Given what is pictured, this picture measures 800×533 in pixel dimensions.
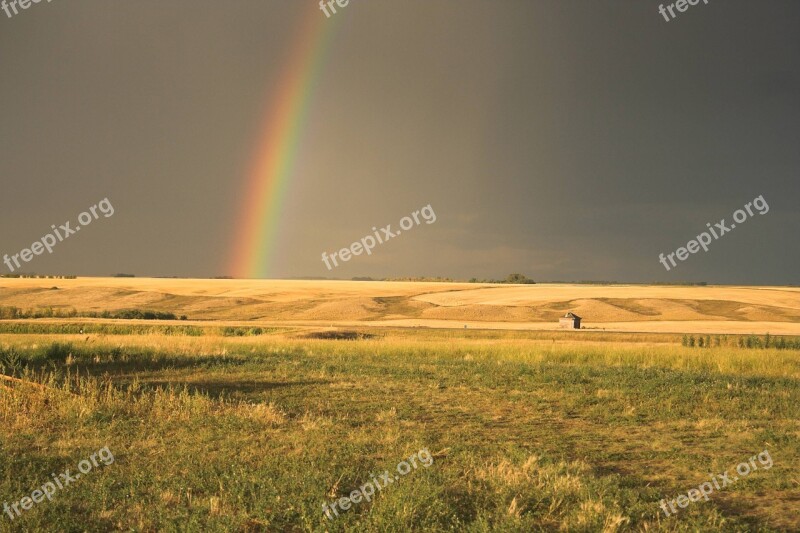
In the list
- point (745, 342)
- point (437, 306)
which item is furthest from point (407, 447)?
point (437, 306)

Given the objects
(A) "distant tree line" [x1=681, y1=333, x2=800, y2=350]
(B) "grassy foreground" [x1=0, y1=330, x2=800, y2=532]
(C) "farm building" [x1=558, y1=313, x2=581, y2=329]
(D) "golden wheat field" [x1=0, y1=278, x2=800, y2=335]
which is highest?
(D) "golden wheat field" [x1=0, y1=278, x2=800, y2=335]

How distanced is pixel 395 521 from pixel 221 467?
3.36 m

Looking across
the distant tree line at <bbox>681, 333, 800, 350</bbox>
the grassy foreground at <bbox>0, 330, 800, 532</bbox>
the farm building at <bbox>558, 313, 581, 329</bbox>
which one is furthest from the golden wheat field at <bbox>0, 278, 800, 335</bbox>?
the grassy foreground at <bbox>0, 330, 800, 532</bbox>

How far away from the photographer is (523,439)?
1210 cm

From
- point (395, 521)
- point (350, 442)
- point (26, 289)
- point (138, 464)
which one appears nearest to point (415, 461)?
point (350, 442)

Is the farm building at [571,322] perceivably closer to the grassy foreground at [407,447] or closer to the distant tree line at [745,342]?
the distant tree line at [745,342]

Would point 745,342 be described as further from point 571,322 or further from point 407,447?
point 407,447

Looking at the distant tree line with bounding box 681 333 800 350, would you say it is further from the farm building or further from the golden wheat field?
the golden wheat field

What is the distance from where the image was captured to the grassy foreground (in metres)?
7.87

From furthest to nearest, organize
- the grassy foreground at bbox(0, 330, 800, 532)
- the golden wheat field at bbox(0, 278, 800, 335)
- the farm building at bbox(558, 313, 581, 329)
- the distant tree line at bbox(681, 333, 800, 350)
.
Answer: the golden wheat field at bbox(0, 278, 800, 335) < the farm building at bbox(558, 313, 581, 329) < the distant tree line at bbox(681, 333, 800, 350) < the grassy foreground at bbox(0, 330, 800, 532)

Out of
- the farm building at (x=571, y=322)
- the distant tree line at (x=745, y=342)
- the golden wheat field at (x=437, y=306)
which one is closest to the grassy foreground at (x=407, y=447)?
the distant tree line at (x=745, y=342)

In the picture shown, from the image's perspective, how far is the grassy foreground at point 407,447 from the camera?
7867 millimetres

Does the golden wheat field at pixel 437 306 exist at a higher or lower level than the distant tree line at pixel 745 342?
higher

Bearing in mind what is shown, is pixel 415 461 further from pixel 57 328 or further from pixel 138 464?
pixel 57 328
